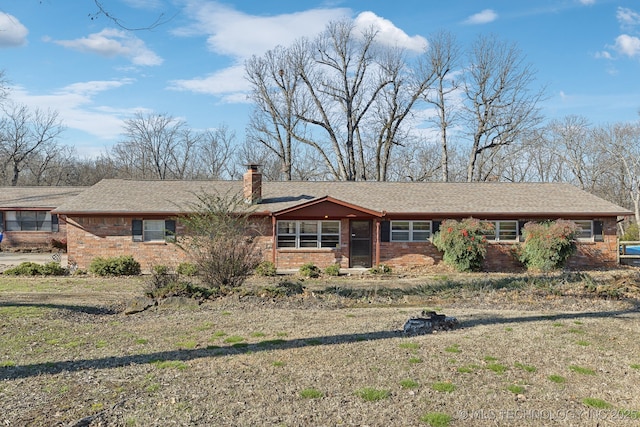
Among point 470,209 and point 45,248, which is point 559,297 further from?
point 45,248

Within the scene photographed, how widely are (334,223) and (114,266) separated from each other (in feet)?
26.6

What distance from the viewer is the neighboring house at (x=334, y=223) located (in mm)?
18750

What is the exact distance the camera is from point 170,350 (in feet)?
23.5

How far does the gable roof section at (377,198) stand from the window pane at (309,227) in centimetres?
90

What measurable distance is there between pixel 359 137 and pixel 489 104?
32.3ft

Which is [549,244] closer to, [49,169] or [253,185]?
[253,185]

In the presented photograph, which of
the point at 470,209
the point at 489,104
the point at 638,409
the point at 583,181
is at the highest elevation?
the point at 489,104

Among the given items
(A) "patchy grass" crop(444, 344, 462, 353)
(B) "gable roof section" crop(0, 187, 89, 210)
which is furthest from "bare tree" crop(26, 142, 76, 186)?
(A) "patchy grass" crop(444, 344, 462, 353)

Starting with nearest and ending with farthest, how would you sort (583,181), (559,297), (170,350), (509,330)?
(170,350), (509,330), (559,297), (583,181)

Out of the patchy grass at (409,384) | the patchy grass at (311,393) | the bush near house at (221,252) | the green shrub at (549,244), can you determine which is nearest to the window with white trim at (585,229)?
the green shrub at (549,244)

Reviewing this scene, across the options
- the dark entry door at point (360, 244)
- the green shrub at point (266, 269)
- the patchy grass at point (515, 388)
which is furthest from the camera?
the dark entry door at point (360, 244)

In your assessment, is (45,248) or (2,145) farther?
(2,145)

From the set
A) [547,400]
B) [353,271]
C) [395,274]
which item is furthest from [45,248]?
[547,400]

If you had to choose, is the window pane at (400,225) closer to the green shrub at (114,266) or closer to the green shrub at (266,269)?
the green shrub at (266,269)
